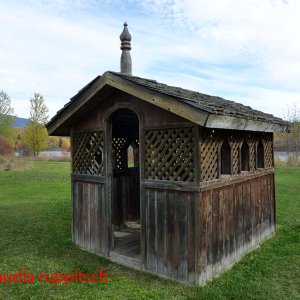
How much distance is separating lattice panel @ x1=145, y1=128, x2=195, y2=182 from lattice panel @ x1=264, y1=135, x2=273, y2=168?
10.3 ft

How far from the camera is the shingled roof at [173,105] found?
4453 millimetres

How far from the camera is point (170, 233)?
518 centimetres

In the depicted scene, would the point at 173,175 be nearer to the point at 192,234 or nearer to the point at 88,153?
the point at 192,234

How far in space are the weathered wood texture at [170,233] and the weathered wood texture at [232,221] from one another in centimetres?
20

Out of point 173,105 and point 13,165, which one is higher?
point 173,105

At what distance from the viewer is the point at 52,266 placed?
5.87 meters

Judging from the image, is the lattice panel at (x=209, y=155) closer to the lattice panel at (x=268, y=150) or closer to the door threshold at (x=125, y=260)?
the door threshold at (x=125, y=260)


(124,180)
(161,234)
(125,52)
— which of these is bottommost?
(161,234)

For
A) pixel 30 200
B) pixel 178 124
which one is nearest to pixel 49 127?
pixel 178 124

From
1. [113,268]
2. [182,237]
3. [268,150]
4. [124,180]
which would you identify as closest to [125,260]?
[113,268]

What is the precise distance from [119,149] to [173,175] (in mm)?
3454

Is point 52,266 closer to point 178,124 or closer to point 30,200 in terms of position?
point 178,124

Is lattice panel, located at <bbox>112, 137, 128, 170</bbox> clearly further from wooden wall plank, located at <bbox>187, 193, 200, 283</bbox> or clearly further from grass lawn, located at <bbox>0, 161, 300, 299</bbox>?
wooden wall plank, located at <bbox>187, 193, 200, 283</bbox>

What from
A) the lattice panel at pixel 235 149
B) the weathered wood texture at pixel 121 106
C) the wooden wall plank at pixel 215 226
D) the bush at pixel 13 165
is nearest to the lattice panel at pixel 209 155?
the wooden wall plank at pixel 215 226
